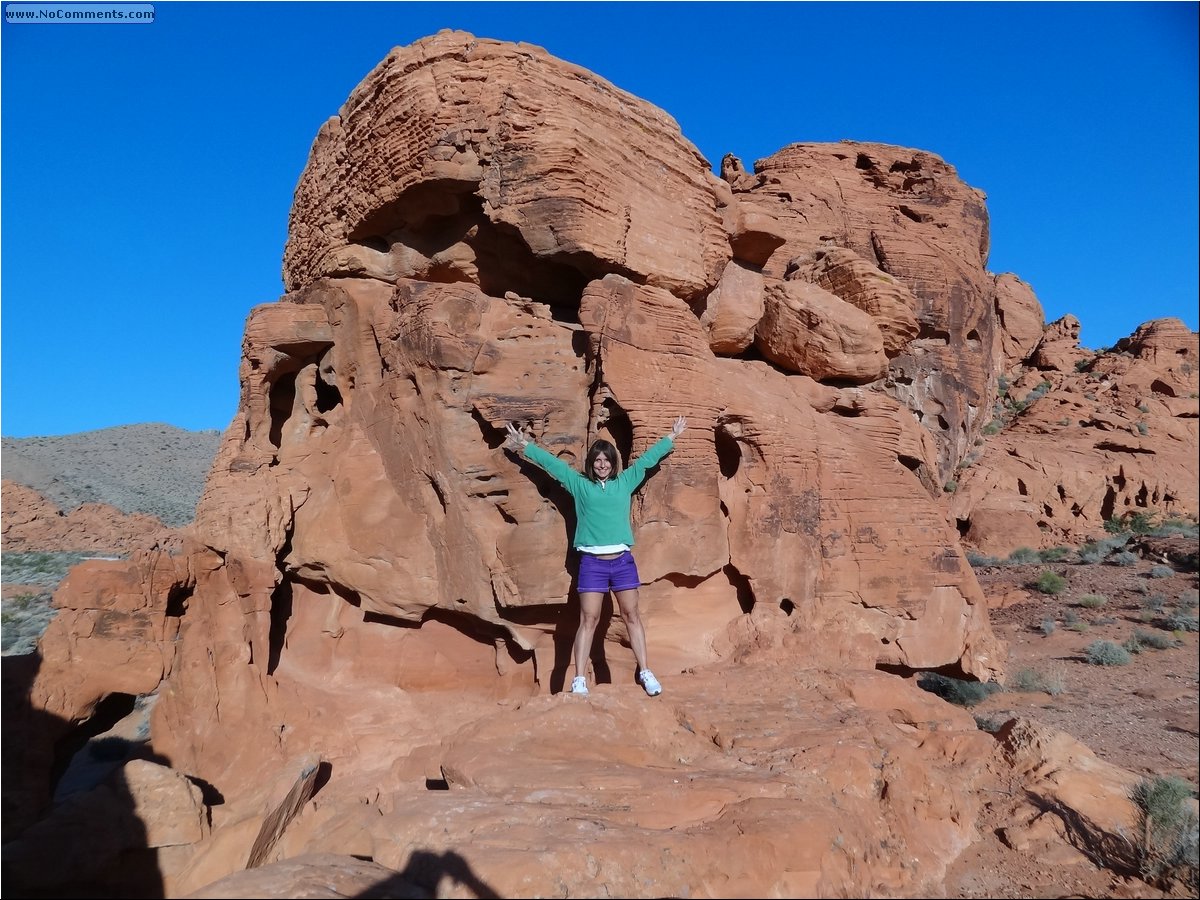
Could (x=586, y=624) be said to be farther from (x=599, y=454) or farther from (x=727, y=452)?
(x=727, y=452)

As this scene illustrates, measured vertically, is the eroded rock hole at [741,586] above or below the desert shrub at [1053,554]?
below

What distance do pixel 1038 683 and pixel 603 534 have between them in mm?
8789

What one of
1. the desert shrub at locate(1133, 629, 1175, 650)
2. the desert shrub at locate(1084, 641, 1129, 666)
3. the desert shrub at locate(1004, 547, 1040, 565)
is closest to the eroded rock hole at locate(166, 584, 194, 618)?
the desert shrub at locate(1084, 641, 1129, 666)

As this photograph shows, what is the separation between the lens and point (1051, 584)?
16672mm

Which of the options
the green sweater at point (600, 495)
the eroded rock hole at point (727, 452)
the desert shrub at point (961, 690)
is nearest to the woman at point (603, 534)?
the green sweater at point (600, 495)

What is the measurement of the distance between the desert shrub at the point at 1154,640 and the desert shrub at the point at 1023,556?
30.0 feet

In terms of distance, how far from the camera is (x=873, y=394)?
8.16m

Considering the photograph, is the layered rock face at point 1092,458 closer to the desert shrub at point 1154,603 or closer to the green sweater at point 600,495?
the desert shrub at point 1154,603

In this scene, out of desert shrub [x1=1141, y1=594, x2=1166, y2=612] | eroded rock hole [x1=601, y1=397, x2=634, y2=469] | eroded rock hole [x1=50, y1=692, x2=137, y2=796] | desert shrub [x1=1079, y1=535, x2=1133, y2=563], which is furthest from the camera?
desert shrub [x1=1079, y1=535, x2=1133, y2=563]

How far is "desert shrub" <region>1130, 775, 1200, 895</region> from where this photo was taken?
11.5ft

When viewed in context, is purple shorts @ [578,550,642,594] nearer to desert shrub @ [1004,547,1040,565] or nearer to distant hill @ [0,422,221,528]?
desert shrub @ [1004,547,1040,565]

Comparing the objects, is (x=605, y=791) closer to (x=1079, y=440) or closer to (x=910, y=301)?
(x=910, y=301)

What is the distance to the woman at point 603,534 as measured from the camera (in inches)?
216

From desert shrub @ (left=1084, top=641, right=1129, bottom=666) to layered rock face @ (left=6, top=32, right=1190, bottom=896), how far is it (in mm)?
6087
